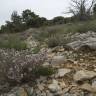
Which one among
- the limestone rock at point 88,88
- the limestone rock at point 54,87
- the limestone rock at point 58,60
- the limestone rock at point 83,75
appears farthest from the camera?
the limestone rock at point 58,60

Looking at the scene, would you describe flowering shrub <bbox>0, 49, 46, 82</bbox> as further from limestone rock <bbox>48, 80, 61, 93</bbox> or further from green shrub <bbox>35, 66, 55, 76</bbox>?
limestone rock <bbox>48, 80, 61, 93</bbox>

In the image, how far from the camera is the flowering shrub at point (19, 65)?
14.2ft

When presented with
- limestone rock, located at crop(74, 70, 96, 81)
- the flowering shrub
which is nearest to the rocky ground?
limestone rock, located at crop(74, 70, 96, 81)

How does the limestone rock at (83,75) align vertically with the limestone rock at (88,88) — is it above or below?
above

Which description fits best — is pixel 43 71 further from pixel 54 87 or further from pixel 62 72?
pixel 54 87

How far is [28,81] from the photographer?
4.42 metres

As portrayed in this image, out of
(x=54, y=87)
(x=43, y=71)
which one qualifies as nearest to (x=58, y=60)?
(x=43, y=71)

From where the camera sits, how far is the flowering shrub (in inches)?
171

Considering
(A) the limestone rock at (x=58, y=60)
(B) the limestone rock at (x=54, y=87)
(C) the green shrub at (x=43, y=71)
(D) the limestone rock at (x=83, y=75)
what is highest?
(A) the limestone rock at (x=58, y=60)

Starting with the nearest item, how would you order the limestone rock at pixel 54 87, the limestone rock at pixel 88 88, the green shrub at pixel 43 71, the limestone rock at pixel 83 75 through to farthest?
the limestone rock at pixel 88 88, the limestone rock at pixel 54 87, the limestone rock at pixel 83 75, the green shrub at pixel 43 71

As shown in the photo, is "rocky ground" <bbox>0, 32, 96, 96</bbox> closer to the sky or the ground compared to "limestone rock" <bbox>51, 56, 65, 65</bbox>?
closer to the ground

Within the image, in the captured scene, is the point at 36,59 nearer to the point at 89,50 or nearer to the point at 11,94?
the point at 11,94

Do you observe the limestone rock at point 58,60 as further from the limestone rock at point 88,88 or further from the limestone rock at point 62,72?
the limestone rock at point 88,88

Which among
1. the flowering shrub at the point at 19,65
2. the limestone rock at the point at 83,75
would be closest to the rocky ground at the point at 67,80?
the limestone rock at the point at 83,75
